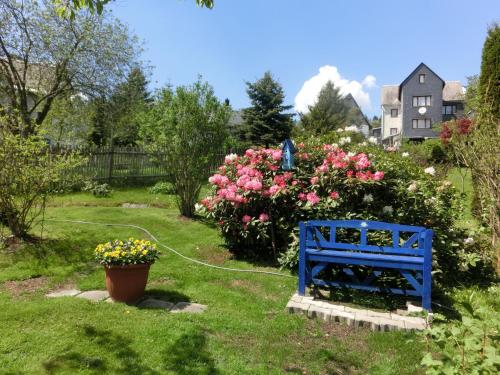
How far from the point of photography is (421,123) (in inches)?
1716

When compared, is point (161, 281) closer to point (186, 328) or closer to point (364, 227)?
point (186, 328)

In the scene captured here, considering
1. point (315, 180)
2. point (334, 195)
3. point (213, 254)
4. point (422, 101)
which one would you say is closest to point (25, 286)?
point (213, 254)

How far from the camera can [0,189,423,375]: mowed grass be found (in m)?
2.94

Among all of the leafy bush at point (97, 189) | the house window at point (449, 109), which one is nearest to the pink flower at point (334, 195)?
the leafy bush at point (97, 189)

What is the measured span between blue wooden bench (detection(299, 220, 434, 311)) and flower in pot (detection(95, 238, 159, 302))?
180 cm

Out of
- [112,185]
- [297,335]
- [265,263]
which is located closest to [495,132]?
[265,263]

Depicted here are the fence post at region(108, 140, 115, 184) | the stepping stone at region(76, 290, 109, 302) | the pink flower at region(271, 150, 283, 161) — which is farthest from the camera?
the fence post at region(108, 140, 115, 184)

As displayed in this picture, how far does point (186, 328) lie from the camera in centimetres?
350

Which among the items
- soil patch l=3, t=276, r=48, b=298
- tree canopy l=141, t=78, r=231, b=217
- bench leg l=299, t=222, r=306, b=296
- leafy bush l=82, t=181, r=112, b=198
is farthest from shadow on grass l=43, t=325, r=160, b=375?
leafy bush l=82, t=181, r=112, b=198

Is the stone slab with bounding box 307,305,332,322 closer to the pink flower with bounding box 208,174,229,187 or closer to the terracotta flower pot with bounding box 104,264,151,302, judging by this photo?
the terracotta flower pot with bounding box 104,264,151,302

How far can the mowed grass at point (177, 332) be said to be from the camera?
9.65 ft

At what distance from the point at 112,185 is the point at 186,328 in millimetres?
11037

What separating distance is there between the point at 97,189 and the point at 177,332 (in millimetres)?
9812

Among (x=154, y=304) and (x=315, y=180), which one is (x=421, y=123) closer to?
(x=315, y=180)
